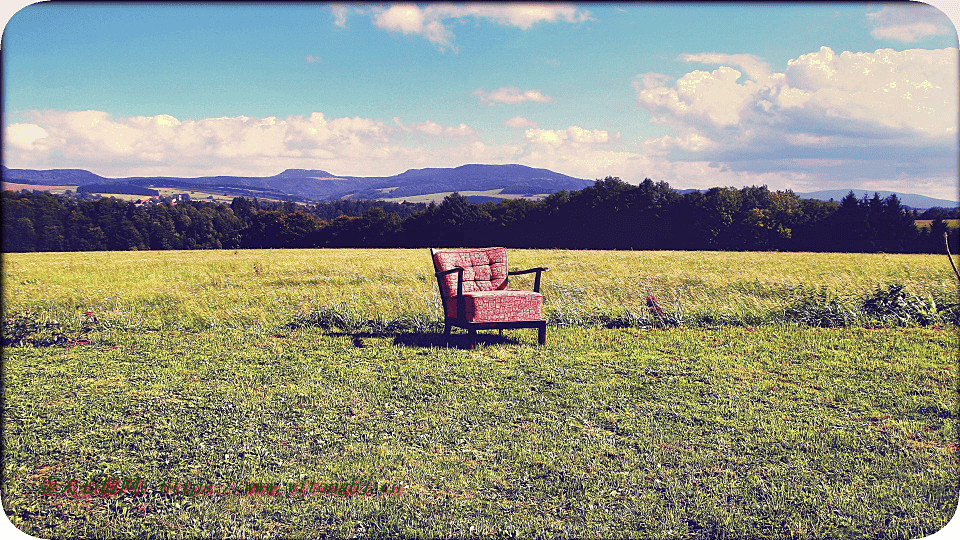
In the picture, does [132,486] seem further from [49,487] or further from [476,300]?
[476,300]

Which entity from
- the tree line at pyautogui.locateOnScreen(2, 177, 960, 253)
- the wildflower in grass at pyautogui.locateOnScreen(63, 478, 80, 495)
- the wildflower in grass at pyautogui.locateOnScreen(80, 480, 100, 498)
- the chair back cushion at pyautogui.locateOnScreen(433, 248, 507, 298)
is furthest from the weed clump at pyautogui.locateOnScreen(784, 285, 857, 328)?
the tree line at pyautogui.locateOnScreen(2, 177, 960, 253)

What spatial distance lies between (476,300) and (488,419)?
3795 mm

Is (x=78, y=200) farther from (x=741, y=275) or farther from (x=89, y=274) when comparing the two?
(x=741, y=275)

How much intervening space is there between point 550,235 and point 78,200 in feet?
159

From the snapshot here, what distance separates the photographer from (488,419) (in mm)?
5875

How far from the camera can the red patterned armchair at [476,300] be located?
9.59 meters

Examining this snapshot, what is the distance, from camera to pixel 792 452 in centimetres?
505

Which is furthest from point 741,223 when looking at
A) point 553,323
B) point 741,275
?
point 553,323

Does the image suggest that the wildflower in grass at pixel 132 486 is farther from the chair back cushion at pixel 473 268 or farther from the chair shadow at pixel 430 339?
the chair back cushion at pixel 473 268

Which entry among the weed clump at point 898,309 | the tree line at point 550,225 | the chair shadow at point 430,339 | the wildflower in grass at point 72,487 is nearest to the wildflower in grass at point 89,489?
the wildflower in grass at point 72,487

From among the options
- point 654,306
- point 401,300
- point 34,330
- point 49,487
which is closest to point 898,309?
point 654,306

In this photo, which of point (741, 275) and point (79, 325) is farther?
point (741, 275)

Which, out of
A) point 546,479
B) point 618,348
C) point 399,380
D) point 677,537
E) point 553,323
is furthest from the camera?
point 553,323

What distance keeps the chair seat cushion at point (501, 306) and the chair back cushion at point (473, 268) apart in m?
0.52
